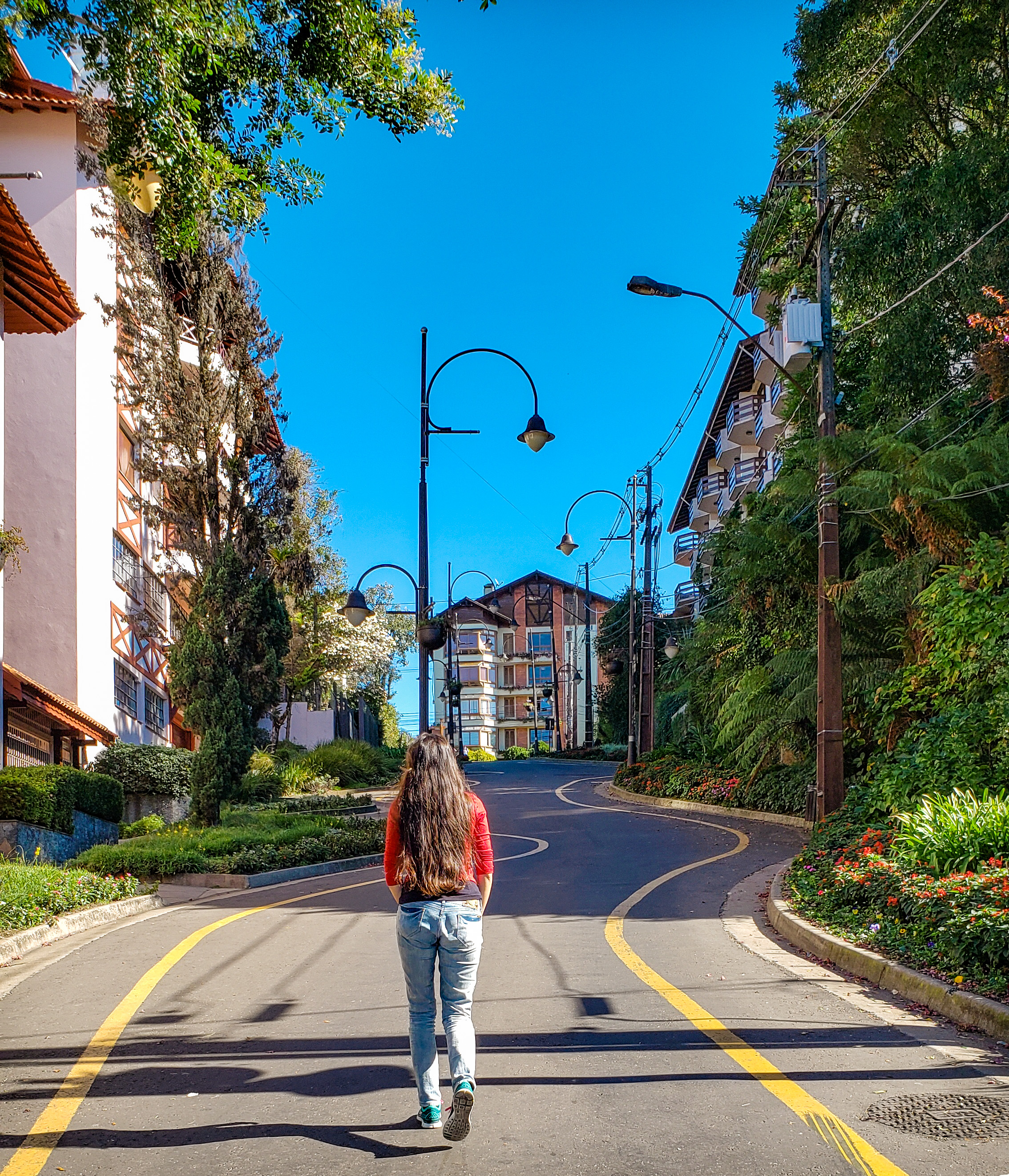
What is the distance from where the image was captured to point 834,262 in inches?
802

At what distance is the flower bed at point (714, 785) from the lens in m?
24.6

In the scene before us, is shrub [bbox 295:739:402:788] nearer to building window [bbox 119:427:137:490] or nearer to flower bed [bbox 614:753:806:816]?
flower bed [bbox 614:753:806:816]

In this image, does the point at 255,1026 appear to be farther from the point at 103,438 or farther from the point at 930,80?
the point at 103,438

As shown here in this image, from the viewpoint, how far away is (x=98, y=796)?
1998 centimetres

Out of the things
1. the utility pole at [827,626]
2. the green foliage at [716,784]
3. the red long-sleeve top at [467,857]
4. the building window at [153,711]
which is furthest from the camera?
the building window at [153,711]

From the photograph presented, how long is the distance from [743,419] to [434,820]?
165 feet

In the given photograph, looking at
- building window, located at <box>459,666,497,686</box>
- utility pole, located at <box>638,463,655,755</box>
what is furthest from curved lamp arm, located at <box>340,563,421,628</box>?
building window, located at <box>459,666,497,686</box>

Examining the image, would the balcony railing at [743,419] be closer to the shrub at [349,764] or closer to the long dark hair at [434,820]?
the shrub at [349,764]

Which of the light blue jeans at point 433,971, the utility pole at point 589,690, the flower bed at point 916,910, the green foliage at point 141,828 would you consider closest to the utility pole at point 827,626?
the flower bed at point 916,910

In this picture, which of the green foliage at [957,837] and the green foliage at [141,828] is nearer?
the green foliage at [957,837]

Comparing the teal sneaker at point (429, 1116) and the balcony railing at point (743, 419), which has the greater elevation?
the balcony railing at point (743, 419)

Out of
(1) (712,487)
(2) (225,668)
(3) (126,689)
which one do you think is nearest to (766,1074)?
(2) (225,668)

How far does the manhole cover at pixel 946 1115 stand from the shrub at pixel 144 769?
2151cm

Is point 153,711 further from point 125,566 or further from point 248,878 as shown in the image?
point 248,878
